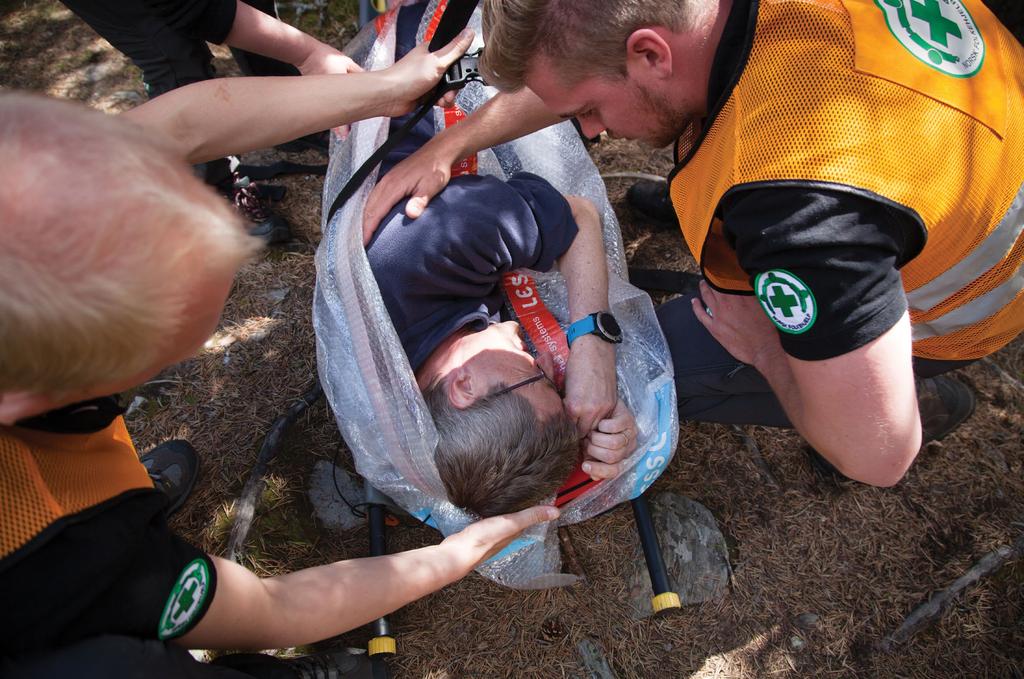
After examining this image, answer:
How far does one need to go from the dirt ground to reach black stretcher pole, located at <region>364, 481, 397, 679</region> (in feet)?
0.32

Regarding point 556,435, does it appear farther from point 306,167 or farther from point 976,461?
point 306,167

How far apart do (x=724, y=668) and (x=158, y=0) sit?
3043 millimetres

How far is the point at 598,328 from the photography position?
2.07 meters

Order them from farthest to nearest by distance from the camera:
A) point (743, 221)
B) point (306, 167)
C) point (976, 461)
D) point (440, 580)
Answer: point (306, 167), point (976, 461), point (440, 580), point (743, 221)

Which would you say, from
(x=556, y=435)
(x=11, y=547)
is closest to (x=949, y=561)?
(x=556, y=435)

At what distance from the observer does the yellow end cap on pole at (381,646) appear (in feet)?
6.61

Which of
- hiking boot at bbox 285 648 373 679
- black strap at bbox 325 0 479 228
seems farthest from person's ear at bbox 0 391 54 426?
black strap at bbox 325 0 479 228

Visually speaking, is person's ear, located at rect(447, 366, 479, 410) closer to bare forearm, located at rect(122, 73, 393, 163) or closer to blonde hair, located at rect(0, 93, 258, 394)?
bare forearm, located at rect(122, 73, 393, 163)

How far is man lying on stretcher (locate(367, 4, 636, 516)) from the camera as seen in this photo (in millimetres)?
1806

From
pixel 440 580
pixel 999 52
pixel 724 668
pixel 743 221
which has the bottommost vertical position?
pixel 724 668

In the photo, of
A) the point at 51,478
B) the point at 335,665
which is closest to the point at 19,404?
the point at 51,478

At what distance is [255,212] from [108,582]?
2.24 m

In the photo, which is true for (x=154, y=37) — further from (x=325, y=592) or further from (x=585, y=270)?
(x=325, y=592)

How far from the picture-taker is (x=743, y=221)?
1177mm
